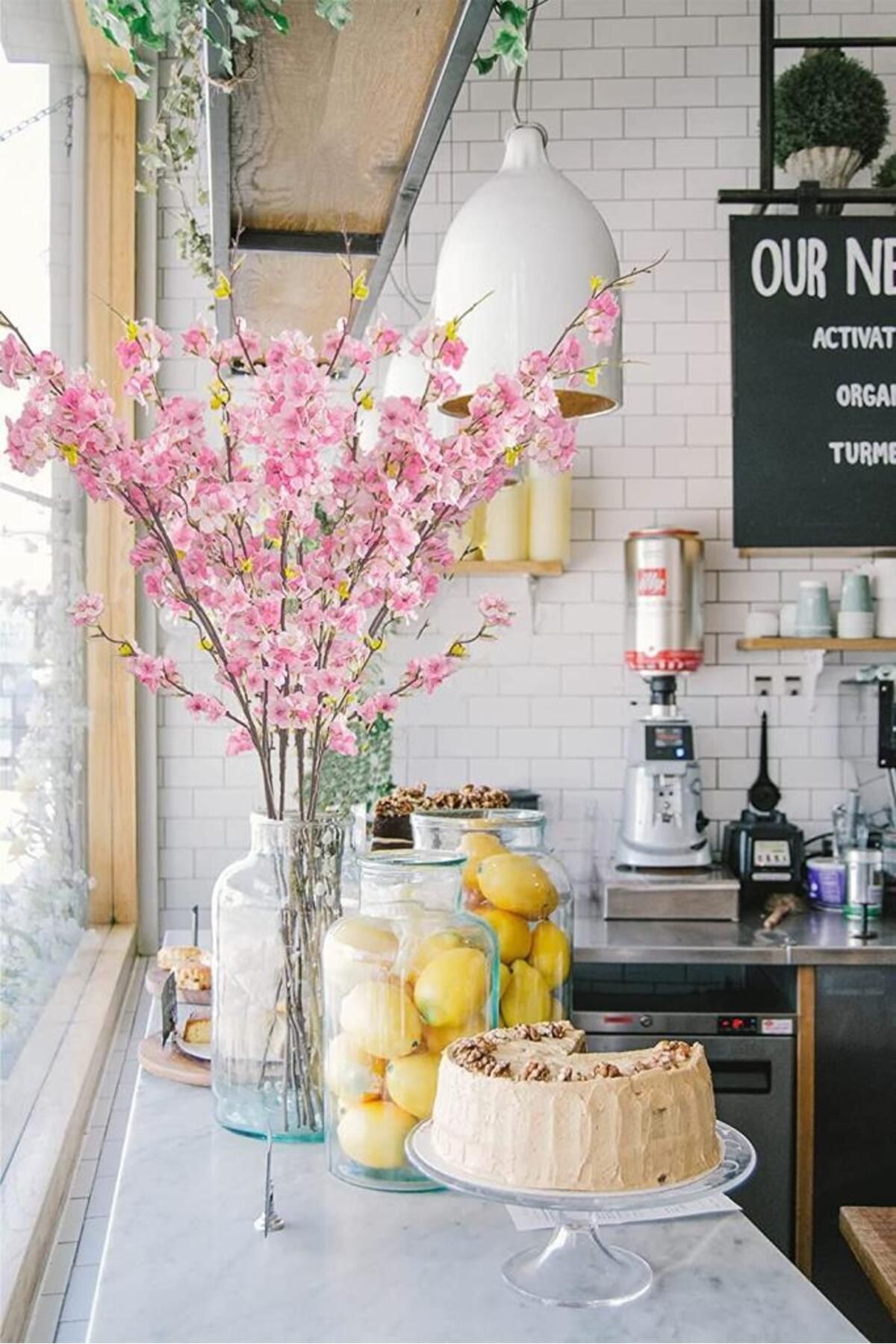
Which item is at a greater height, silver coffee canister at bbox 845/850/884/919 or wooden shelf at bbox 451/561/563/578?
wooden shelf at bbox 451/561/563/578

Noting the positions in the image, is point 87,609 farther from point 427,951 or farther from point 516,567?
point 516,567

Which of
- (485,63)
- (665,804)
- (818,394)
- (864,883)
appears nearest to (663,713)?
(665,804)

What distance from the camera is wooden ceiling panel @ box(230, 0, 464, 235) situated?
1.42 meters

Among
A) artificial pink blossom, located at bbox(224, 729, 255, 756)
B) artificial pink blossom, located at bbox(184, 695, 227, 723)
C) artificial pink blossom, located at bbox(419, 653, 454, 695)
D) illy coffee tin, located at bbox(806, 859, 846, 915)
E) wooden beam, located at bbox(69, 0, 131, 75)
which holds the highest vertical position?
wooden beam, located at bbox(69, 0, 131, 75)

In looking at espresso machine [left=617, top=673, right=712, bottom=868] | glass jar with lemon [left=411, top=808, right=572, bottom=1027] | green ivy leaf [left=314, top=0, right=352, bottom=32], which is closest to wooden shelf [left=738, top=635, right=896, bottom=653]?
espresso machine [left=617, top=673, right=712, bottom=868]

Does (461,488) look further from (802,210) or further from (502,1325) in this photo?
(802,210)

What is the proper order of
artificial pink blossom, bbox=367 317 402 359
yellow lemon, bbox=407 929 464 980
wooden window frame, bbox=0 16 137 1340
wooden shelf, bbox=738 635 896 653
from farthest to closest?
wooden shelf, bbox=738 635 896 653 < wooden window frame, bbox=0 16 137 1340 < artificial pink blossom, bbox=367 317 402 359 < yellow lemon, bbox=407 929 464 980

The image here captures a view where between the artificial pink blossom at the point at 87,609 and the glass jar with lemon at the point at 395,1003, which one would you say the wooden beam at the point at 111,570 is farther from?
the glass jar with lemon at the point at 395,1003

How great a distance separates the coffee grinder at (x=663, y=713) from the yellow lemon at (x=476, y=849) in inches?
86.8

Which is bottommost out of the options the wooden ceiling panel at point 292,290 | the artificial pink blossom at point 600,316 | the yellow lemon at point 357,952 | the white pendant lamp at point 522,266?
the yellow lemon at point 357,952

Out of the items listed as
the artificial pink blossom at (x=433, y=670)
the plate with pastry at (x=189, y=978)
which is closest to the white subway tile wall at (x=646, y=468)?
the plate with pastry at (x=189, y=978)

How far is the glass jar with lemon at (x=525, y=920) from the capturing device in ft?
5.57

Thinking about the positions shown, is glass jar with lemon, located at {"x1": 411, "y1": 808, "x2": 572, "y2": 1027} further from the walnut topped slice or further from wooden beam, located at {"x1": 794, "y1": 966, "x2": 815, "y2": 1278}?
wooden beam, located at {"x1": 794, "y1": 966, "x2": 815, "y2": 1278}

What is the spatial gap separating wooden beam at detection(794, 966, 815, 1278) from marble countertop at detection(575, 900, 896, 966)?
0.23 feet
